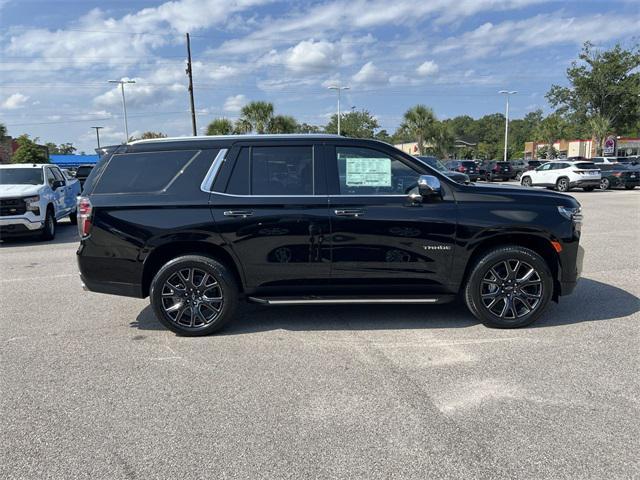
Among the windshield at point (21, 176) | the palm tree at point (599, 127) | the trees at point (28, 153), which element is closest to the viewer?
the windshield at point (21, 176)

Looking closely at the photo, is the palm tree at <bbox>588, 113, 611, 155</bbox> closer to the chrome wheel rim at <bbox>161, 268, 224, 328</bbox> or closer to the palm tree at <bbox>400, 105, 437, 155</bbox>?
the palm tree at <bbox>400, 105, 437, 155</bbox>

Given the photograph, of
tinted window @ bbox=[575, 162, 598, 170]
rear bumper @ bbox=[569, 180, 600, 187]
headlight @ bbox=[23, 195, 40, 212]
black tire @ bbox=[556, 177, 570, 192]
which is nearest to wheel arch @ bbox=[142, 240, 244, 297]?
headlight @ bbox=[23, 195, 40, 212]

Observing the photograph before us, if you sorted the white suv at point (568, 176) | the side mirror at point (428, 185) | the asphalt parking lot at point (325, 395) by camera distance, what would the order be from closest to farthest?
the asphalt parking lot at point (325, 395)
the side mirror at point (428, 185)
the white suv at point (568, 176)

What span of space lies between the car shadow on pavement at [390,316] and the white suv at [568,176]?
65.5ft

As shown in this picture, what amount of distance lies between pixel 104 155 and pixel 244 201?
1545mm

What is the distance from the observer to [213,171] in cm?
471

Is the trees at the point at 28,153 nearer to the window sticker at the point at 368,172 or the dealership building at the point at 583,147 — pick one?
the window sticker at the point at 368,172

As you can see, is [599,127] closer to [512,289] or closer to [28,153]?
[512,289]

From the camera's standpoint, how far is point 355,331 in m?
4.82

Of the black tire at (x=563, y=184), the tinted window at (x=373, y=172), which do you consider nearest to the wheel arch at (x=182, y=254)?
the tinted window at (x=373, y=172)

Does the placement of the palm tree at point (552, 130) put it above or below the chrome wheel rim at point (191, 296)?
above

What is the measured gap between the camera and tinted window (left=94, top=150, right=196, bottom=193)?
4715 millimetres

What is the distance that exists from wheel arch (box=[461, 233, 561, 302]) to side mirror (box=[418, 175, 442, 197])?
2.29 ft

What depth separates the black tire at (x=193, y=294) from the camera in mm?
4660
